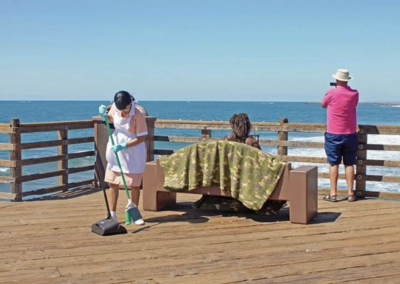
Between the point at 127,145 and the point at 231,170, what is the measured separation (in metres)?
1.09

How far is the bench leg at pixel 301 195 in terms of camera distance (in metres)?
5.45

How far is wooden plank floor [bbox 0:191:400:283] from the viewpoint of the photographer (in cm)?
393

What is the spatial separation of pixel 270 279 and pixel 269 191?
175 centimetres

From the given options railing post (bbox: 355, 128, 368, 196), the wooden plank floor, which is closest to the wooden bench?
the wooden plank floor

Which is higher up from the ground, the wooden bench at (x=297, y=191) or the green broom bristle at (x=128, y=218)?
the wooden bench at (x=297, y=191)

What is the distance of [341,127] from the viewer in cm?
669

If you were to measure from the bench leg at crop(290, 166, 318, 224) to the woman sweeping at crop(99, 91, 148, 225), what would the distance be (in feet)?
5.00

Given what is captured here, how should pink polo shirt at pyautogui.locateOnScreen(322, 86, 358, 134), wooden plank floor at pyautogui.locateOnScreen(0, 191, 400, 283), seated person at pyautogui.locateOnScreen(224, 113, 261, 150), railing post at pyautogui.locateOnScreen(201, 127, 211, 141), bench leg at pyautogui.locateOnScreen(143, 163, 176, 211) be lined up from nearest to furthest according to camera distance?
wooden plank floor at pyautogui.locateOnScreen(0, 191, 400, 283), seated person at pyautogui.locateOnScreen(224, 113, 261, 150), bench leg at pyautogui.locateOnScreen(143, 163, 176, 211), pink polo shirt at pyautogui.locateOnScreen(322, 86, 358, 134), railing post at pyautogui.locateOnScreen(201, 127, 211, 141)

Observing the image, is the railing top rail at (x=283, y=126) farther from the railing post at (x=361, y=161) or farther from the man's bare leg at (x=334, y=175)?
the man's bare leg at (x=334, y=175)

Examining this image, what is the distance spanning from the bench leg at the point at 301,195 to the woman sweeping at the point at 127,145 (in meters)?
1.52

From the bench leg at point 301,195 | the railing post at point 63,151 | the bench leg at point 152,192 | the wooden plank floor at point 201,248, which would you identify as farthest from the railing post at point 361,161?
the railing post at point 63,151

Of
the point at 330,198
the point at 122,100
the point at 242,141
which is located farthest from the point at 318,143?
the point at 122,100

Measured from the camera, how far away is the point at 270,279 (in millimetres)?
3824

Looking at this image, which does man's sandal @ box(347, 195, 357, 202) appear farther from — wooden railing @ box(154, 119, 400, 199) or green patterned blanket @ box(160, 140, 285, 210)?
green patterned blanket @ box(160, 140, 285, 210)
